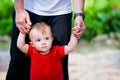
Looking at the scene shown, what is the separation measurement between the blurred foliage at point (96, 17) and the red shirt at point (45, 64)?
3943 millimetres

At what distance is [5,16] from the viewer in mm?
8547

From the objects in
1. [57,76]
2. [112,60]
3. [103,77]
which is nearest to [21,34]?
[57,76]

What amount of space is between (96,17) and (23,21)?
4642 mm

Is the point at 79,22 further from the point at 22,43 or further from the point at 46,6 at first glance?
the point at 22,43

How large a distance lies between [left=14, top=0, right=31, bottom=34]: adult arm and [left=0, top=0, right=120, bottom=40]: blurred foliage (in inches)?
162

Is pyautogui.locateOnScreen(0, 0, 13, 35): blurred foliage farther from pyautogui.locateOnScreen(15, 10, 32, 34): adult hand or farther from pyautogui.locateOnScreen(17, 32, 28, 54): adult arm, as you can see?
pyautogui.locateOnScreen(15, 10, 32, 34): adult hand

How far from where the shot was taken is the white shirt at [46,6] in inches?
167

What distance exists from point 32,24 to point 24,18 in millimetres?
231

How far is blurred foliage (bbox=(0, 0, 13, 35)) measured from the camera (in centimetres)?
829

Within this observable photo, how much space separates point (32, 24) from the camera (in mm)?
4293

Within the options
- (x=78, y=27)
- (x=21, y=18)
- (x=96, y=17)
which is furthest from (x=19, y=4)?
(x=96, y=17)

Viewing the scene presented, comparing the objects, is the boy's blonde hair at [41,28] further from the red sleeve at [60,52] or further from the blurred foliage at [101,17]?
the blurred foliage at [101,17]

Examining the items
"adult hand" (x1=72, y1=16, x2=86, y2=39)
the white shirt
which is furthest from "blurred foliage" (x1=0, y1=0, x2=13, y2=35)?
"adult hand" (x1=72, y1=16, x2=86, y2=39)

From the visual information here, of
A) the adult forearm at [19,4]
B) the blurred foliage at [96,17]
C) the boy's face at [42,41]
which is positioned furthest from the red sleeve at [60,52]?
the blurred foliage at [96,17]
